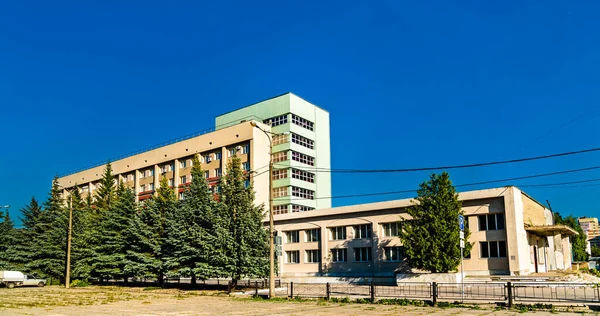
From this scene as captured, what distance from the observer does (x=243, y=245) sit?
34469 mm

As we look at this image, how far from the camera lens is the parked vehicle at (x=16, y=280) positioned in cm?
4562

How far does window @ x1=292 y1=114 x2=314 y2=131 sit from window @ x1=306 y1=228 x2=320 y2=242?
2200cm

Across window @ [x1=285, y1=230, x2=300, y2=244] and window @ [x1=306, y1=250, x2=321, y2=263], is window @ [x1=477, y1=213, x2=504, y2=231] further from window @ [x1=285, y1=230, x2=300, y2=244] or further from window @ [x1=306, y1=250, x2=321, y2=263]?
window @ [x1=285, y1=230, x2=300, y2=244]

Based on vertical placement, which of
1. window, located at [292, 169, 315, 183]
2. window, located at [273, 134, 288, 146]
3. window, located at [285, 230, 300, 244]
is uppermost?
window, located at [273, 134, 288, 146]

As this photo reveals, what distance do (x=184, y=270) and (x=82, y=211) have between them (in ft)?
86.8

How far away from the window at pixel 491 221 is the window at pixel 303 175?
106ft

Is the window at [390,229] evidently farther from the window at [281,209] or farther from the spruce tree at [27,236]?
the spruce tree at [27,236]

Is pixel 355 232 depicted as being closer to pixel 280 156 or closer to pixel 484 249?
pixel 484 249

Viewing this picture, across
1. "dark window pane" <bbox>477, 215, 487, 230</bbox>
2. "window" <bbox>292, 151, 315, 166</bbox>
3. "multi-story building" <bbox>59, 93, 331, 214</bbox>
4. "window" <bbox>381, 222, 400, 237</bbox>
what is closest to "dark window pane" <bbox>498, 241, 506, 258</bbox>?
"dark window pane" <bbox>477, 215, 487, 230</bbox>

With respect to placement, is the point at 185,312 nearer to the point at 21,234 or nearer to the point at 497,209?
the point at 497,209

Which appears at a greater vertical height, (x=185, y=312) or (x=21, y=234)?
(x=21, y=234)

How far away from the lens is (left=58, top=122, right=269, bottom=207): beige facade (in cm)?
6775

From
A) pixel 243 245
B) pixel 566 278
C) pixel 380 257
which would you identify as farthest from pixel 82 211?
pixel 566 278

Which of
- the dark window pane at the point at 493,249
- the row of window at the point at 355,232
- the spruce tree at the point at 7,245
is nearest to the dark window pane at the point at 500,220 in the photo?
the dark window pane at the point at 493,249
